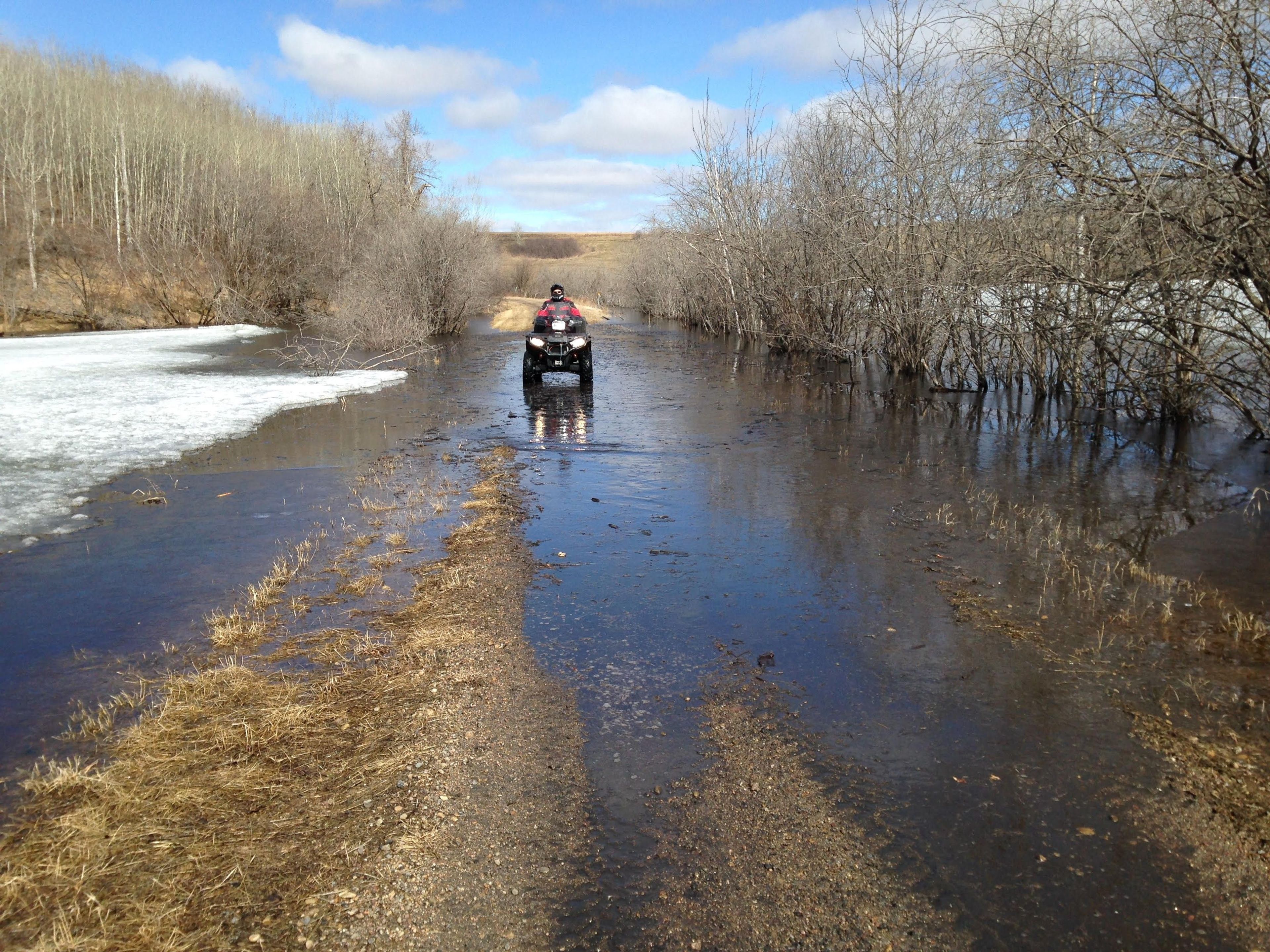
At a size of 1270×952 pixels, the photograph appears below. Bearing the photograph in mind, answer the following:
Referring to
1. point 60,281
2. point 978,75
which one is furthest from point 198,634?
point 60,281

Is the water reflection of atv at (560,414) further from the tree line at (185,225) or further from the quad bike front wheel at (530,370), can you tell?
the tree line at (185,225)

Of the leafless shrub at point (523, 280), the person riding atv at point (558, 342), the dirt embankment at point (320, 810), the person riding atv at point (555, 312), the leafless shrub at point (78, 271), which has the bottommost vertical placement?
the dirt embankment at point (320, 810)

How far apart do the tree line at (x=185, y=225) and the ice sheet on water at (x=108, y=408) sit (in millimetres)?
7521

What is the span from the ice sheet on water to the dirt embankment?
5529 millimetres

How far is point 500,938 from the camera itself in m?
3.13

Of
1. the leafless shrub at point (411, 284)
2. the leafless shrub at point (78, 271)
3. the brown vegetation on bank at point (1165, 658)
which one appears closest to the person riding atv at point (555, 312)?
the leafless shrub at point (411, 284)

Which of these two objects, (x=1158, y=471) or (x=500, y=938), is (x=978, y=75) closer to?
(x=1158, y=471)

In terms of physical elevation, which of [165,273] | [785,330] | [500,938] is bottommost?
[500,938]

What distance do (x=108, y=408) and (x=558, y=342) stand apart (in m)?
9.24

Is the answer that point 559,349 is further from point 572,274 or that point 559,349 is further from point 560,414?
point 572,274

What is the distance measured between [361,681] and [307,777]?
3.57 ft

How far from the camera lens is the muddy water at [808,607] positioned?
143 inches

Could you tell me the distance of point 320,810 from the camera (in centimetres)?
382

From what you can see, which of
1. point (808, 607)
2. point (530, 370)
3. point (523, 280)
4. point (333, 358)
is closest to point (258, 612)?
point (808, 607)
